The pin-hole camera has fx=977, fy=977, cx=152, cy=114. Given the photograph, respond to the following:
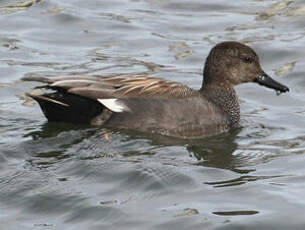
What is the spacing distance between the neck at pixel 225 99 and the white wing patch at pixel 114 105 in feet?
3.31

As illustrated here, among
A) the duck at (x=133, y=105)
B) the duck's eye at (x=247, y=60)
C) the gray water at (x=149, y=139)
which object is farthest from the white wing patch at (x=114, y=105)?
the duck's eye at (x=247, y=60)

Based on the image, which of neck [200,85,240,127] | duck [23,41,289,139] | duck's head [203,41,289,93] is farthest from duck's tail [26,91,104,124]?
duck's head [203,41,289,93]

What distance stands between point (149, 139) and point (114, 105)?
0.47 meters

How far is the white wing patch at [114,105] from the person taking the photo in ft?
31.0

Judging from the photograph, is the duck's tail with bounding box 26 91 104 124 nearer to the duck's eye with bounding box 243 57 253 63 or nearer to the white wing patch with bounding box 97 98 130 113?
Result: the white wing patch with bounding box 97 98 130 113

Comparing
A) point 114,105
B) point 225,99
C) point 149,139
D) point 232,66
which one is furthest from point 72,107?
point 232,66

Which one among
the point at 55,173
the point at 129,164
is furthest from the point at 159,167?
the point at 55,173

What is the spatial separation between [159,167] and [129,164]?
28cm

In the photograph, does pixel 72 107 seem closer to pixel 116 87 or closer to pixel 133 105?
pixel 116 87

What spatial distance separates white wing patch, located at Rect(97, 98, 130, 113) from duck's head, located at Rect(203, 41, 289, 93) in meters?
1.17

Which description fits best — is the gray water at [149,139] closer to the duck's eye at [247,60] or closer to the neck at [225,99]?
the neck at [225,99]

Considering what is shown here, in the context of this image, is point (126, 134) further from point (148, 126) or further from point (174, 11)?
point (174, 11)

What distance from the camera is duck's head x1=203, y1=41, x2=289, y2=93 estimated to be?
10.3m

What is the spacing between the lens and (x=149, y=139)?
9484 millimetres
